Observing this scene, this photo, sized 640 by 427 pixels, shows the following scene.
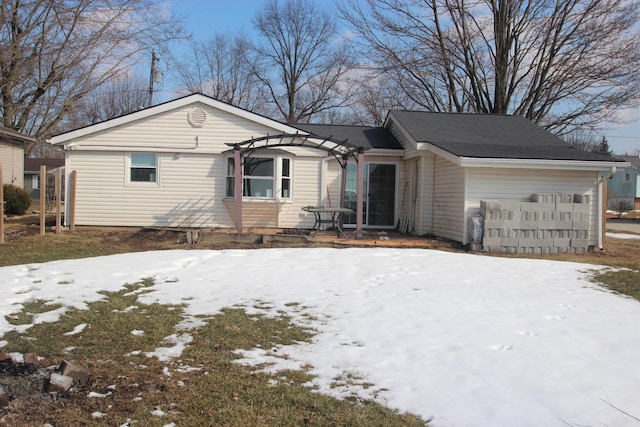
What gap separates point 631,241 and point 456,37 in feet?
46.0

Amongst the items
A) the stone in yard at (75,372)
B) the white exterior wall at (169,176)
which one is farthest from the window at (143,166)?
the stone in yard at (75,372)

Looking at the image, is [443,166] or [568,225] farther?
[443,166]

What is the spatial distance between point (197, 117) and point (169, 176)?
1.85 metres

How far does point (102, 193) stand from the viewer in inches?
569

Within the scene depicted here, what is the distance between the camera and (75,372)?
3.73 metres

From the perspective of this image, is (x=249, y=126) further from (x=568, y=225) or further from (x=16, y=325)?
(x=16, y=325)

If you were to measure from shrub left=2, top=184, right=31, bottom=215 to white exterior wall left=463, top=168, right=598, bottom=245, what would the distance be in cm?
1813

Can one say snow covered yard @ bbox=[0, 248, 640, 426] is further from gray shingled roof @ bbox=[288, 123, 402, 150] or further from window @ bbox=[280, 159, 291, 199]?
gray shingled roof @ bbox=[288, 123, 402, 150]

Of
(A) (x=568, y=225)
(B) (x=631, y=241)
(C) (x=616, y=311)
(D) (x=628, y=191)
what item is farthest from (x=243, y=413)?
(D) (x=628, y=191)

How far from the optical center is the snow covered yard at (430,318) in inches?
146

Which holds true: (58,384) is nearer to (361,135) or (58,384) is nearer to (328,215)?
(328,215)

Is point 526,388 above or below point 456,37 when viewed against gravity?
below

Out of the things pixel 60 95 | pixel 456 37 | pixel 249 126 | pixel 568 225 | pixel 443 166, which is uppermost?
pixel 456 37

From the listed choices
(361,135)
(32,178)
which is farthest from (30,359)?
(32,178)
